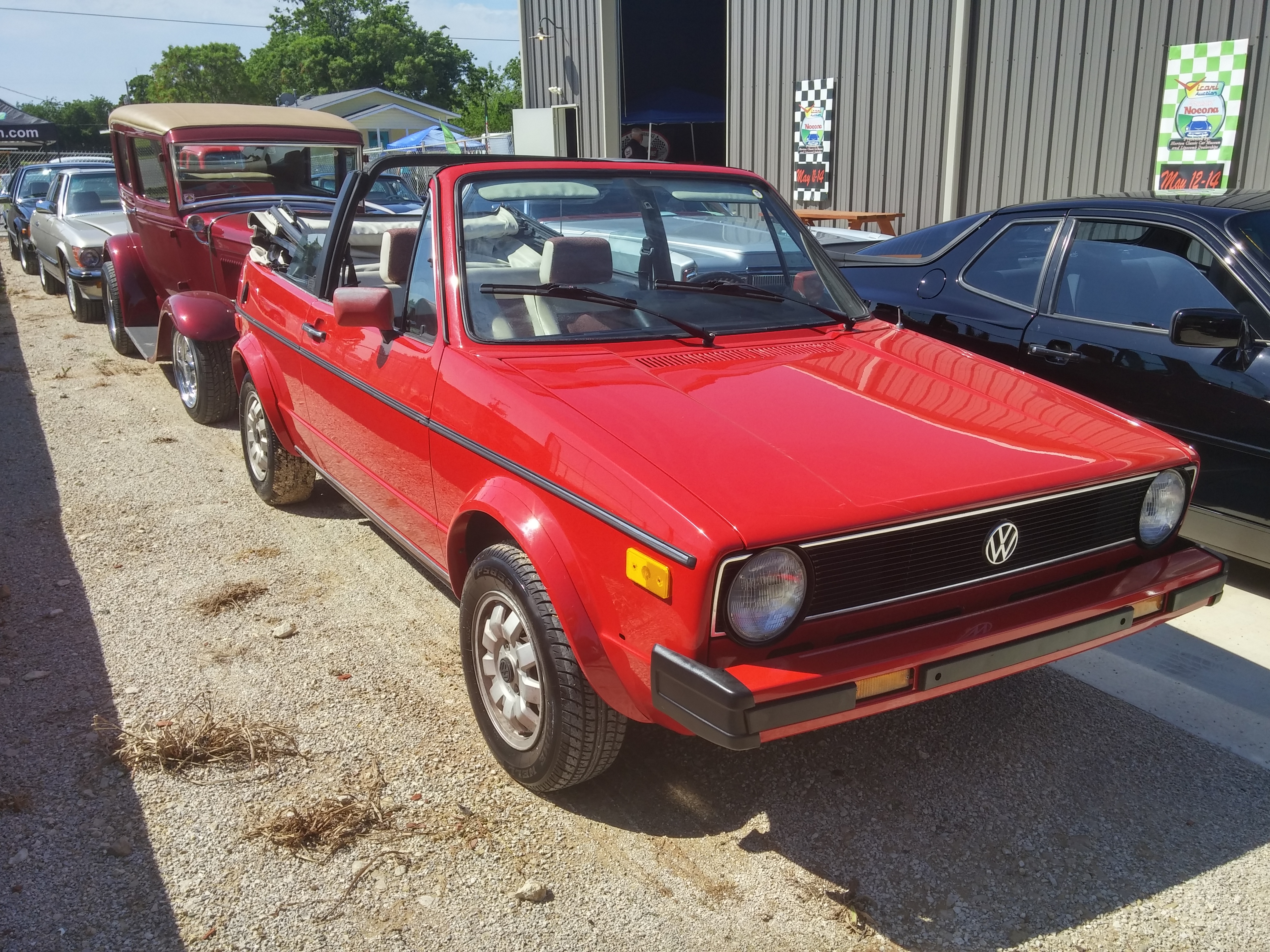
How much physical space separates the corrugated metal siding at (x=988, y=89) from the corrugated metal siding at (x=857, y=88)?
17 mm

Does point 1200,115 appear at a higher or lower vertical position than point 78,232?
higher

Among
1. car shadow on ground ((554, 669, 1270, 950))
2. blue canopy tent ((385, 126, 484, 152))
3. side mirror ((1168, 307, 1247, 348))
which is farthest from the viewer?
blue canopy tent ((385, 126, 484, 152))

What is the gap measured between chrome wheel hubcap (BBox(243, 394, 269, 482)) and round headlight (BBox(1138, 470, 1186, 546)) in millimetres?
4020

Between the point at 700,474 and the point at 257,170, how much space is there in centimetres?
707

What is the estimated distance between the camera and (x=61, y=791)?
294cm

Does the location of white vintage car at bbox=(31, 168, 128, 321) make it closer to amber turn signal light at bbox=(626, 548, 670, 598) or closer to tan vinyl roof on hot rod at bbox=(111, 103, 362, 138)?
tan vinyl roof on hot rod at bbox=(111, 103, 362, 138)

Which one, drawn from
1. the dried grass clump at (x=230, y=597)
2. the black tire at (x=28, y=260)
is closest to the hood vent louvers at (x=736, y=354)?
the dried grass clump at (x=230, y=597)

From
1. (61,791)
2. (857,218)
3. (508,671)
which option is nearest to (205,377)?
(61,791)

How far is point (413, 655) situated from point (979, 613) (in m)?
2.15

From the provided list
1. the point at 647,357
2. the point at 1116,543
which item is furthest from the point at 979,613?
the point at 647,357

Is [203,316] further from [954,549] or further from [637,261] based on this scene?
[954,549]

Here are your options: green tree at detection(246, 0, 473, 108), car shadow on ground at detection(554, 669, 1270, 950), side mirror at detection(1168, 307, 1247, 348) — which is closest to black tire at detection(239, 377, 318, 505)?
car shadow on ground at detection(554, 669, 1270, 950)

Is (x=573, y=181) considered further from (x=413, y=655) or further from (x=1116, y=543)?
(x=1116, y=543)

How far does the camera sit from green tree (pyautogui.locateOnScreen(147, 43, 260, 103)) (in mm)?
62469
